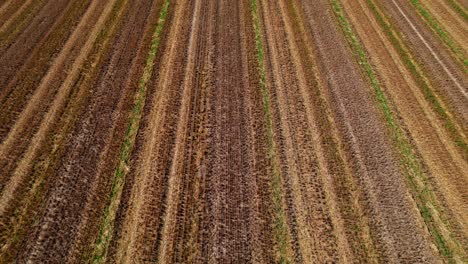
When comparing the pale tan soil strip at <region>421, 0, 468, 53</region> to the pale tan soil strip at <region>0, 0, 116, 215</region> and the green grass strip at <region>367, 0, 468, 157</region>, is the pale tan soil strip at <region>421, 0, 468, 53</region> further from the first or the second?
the pale tan soil strip at <region>0, 0, 116, 215</region>

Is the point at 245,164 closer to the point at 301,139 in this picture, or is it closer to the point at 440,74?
the point at 301,139

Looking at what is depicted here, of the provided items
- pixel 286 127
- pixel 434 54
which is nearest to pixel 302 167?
pixel 286 127

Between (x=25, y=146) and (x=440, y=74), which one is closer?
(x=25, y=146)

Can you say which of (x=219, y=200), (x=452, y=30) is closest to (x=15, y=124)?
(x=219, y=200)

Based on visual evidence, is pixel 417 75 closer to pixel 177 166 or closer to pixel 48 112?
pixel 177 166

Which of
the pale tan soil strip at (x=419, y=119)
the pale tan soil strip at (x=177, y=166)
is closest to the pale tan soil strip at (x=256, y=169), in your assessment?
the pale tan soil strip at (x=177, y=166)

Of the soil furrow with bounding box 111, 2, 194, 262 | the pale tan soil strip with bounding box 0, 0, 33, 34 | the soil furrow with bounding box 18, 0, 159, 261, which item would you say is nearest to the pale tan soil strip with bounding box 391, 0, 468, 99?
the soil furrow with bounding box 111, 2, 194, 262

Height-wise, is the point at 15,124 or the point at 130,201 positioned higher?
the point at 15,124

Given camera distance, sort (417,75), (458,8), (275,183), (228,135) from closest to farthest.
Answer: (275,183) < (228,135) < (417,75) < (458,8)
